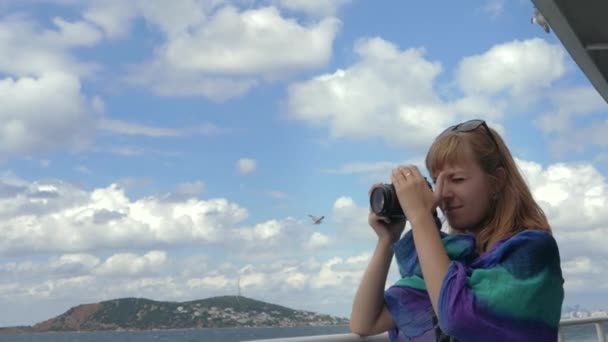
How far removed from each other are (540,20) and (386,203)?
7.83 feet

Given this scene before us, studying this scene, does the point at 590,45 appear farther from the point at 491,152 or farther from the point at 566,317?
the point at 491,152

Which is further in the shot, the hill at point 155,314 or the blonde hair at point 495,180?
the hill at point 155,314

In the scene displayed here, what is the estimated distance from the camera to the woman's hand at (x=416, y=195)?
1223 mm

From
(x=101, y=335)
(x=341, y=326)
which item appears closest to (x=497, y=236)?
(x=341, y=326)

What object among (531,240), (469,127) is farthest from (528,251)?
(469,127)

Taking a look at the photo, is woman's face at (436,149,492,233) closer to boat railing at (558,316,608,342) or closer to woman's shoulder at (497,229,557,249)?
woman's shoulder at (497,229,557,249)

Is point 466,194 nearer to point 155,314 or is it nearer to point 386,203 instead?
point 386,203

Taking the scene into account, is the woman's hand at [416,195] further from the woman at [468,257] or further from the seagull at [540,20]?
the seagull at [540,20]

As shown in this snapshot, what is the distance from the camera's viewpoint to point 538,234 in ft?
3.83

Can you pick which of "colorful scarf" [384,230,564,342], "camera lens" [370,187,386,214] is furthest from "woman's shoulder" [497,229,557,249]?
"camera lens" [370,187,386,214]

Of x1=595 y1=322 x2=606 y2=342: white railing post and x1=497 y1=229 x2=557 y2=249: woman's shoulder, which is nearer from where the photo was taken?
x1=497 y1=229 x2=557 y2=249: woman's shoulder

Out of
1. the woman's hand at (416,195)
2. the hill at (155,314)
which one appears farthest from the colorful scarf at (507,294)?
the hill at (155,314)

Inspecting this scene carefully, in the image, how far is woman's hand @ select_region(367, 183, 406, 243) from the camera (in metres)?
1.45

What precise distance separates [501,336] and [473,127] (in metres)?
0.39
